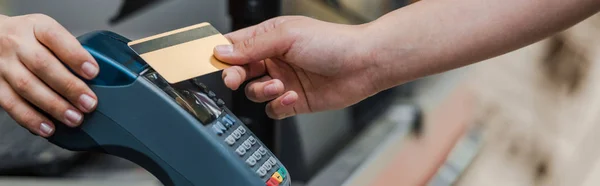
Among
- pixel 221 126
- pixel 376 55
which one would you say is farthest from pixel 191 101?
pixel 376 55

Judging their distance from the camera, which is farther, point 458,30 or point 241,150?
point 458,30

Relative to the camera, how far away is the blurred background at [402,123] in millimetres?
1022

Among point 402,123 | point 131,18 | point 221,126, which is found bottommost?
point 402,123

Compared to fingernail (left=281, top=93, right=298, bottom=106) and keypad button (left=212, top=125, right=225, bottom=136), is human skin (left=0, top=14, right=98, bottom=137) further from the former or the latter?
fingernail (left=281, top=93, right=298, bottom=106)

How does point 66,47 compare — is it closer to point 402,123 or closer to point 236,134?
point 236,134

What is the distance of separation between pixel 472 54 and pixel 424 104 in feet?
2.65


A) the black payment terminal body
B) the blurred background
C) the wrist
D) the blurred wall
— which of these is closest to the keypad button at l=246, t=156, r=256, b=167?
the black payment terminal body

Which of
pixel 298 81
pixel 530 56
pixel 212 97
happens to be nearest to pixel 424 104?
pixel 530 56

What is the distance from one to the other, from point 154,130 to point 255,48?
0.20 meters

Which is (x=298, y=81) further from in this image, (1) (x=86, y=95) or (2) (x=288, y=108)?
(1) (x=86, y=95)

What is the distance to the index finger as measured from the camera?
21.6 inches

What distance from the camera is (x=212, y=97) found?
631 millimetres

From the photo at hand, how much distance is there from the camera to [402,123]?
151 centimetres

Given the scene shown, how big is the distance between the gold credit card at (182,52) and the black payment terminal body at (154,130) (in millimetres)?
30
